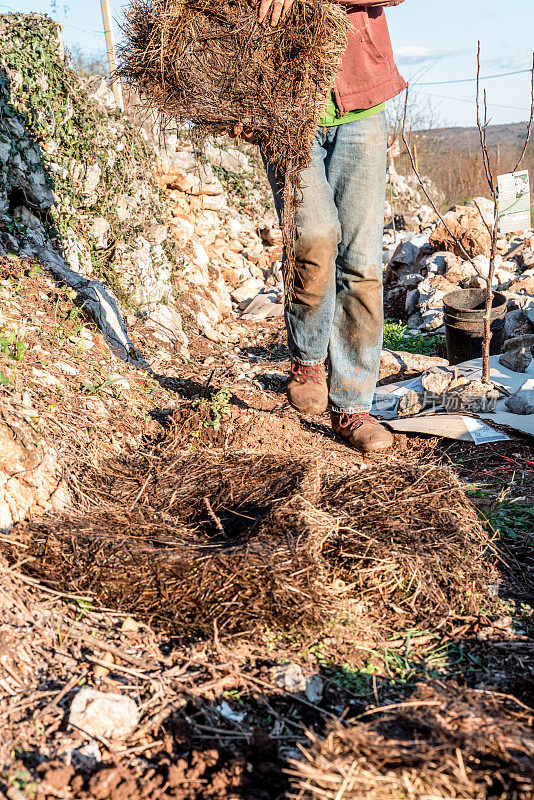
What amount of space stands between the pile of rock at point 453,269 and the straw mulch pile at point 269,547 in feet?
13.2

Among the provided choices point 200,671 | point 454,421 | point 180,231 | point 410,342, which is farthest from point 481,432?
point 180,231

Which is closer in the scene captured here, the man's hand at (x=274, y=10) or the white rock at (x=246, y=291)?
the man's hand at (x=274, y=10)

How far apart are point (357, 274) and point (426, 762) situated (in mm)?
2281

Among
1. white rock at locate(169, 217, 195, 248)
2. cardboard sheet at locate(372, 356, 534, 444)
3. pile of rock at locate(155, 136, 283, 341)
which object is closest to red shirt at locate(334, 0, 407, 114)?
cardboard sheet at locate(372, 356, 534, 444)

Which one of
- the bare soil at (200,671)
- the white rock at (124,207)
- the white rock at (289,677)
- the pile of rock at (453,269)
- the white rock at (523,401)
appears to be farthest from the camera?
the pile of rock at (453,269)

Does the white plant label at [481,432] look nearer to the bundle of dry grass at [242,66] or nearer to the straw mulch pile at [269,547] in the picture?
the straw mulch pile at [269,547]

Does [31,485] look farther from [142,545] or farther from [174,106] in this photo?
[174,106]

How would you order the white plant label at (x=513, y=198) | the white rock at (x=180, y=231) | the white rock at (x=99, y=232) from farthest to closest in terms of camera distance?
the white rock at (x=180, y=231), the white rock at (x=99, y=232), the white plant label at (x=513, y=198)

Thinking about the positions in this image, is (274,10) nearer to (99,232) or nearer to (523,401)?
(523,401)

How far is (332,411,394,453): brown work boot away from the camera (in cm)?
312

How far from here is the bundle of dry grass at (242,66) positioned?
2.59m

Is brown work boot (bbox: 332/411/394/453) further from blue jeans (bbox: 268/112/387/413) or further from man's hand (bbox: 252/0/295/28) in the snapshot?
man's hand (bbox: 252/0/295/28)

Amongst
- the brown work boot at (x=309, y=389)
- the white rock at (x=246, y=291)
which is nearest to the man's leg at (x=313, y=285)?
the brown work boot at (x=309, y=389)

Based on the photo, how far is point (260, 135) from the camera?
281cm
